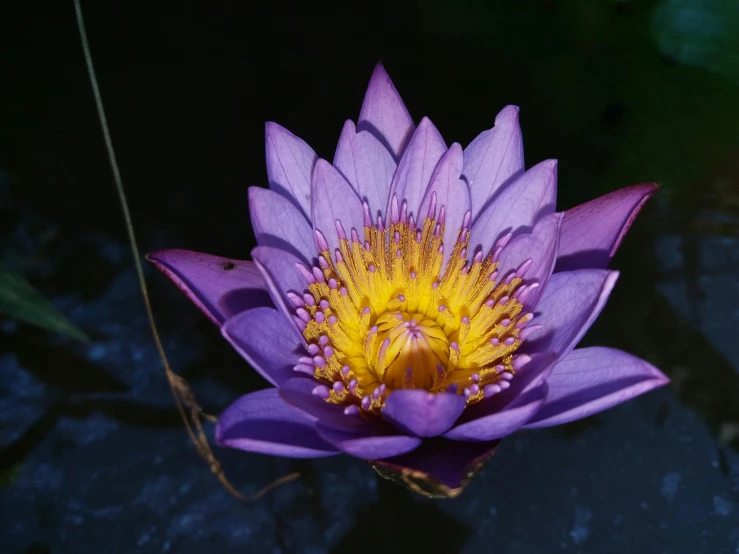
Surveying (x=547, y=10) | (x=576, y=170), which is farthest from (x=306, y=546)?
(x=547, y=10)

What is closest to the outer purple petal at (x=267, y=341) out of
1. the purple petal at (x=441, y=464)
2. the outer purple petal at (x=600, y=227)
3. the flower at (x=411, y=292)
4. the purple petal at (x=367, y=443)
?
the flower at (x=411, y=292)

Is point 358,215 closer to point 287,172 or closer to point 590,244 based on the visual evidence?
point 287,172

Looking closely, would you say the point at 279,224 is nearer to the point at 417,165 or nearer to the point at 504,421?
the point at 417,165

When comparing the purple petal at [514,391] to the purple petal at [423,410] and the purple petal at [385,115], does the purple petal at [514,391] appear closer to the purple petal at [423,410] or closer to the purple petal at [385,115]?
the purple petal at [423,410]

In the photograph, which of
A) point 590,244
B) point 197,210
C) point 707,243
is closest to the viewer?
point 590,244

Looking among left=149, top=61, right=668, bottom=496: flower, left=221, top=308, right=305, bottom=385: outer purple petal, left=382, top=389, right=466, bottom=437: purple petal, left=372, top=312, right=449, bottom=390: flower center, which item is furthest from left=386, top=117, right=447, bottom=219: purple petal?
left=382, top=389, right=466, bottom=437: purple petal
